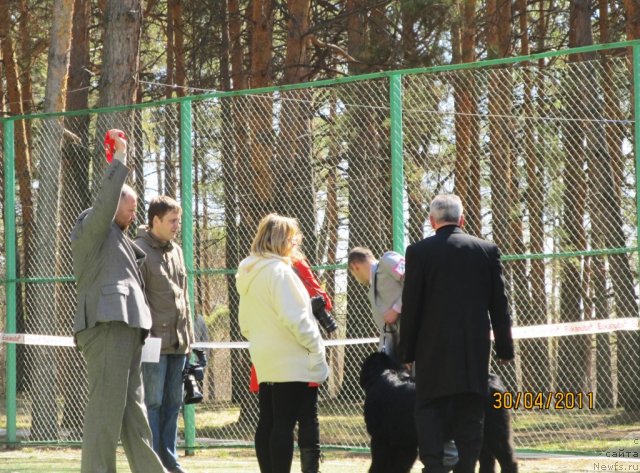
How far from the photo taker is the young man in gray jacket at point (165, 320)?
6.89 metres

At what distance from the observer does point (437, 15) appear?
53.4 feet

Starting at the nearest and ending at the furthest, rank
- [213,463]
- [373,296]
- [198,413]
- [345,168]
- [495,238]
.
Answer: [373,296] → [213,463] → [198,413] → [495,238] → [345,168]

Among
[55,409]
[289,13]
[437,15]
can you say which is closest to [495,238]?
[437,15]

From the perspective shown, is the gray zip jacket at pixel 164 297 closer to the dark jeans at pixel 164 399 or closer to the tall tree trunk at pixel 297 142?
the dark jeans at pixel 164 399

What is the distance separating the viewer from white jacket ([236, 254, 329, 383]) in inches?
234

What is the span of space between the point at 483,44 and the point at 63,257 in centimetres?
1013

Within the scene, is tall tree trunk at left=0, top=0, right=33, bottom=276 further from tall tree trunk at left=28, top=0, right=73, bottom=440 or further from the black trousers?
the black trousers

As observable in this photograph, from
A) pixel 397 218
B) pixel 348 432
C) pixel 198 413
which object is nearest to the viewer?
pixel 397 218

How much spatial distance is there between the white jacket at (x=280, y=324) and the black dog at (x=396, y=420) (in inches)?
12.1

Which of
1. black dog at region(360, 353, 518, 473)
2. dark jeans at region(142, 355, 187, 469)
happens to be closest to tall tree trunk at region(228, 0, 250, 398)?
dark jeans at region(142, 355, 187, 469)

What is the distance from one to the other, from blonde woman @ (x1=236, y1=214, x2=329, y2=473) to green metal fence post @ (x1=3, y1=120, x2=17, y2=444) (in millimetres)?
4598

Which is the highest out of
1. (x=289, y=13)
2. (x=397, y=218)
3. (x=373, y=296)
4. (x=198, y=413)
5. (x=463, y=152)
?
(x=289, y=13)

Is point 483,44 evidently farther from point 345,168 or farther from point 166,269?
point 166,269

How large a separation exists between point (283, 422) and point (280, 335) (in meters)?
0.48
